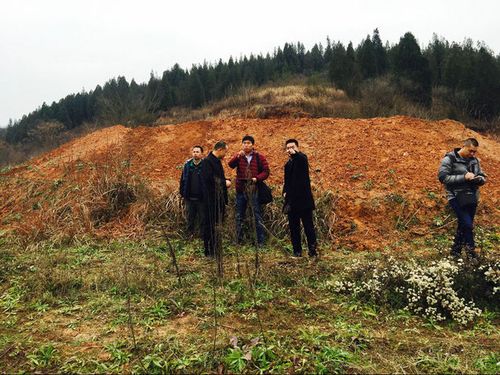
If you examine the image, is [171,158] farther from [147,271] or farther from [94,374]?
[94,374]

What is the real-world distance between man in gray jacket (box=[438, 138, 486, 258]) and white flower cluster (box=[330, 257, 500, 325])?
0.95 m

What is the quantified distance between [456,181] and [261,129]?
6729 mm

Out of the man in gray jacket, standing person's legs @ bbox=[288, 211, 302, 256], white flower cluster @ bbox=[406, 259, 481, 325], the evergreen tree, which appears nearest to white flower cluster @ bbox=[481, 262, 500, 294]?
white flower cluster @ bbox=[406, 259, 481, 325]

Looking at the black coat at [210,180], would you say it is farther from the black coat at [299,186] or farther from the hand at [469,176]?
the hand at [469,176]

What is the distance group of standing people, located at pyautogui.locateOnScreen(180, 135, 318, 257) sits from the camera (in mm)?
5332

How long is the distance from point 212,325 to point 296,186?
93.4 inches

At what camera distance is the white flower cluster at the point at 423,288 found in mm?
3771

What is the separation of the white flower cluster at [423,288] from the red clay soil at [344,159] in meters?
2.14

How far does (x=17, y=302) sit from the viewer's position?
435 cm

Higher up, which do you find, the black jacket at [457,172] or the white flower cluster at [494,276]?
the black jacket at [457,172]

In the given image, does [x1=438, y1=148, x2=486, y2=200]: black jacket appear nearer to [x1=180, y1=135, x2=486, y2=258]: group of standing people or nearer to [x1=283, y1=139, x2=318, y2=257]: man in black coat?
[x1=180, y1=135, x2=486, y2=258]: group of standing people

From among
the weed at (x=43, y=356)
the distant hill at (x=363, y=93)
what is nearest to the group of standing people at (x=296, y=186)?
the weed at (x=43, y=356)

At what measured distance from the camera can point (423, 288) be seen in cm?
390

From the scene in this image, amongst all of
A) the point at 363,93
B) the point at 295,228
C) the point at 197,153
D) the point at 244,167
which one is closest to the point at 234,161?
the point at 244,167
